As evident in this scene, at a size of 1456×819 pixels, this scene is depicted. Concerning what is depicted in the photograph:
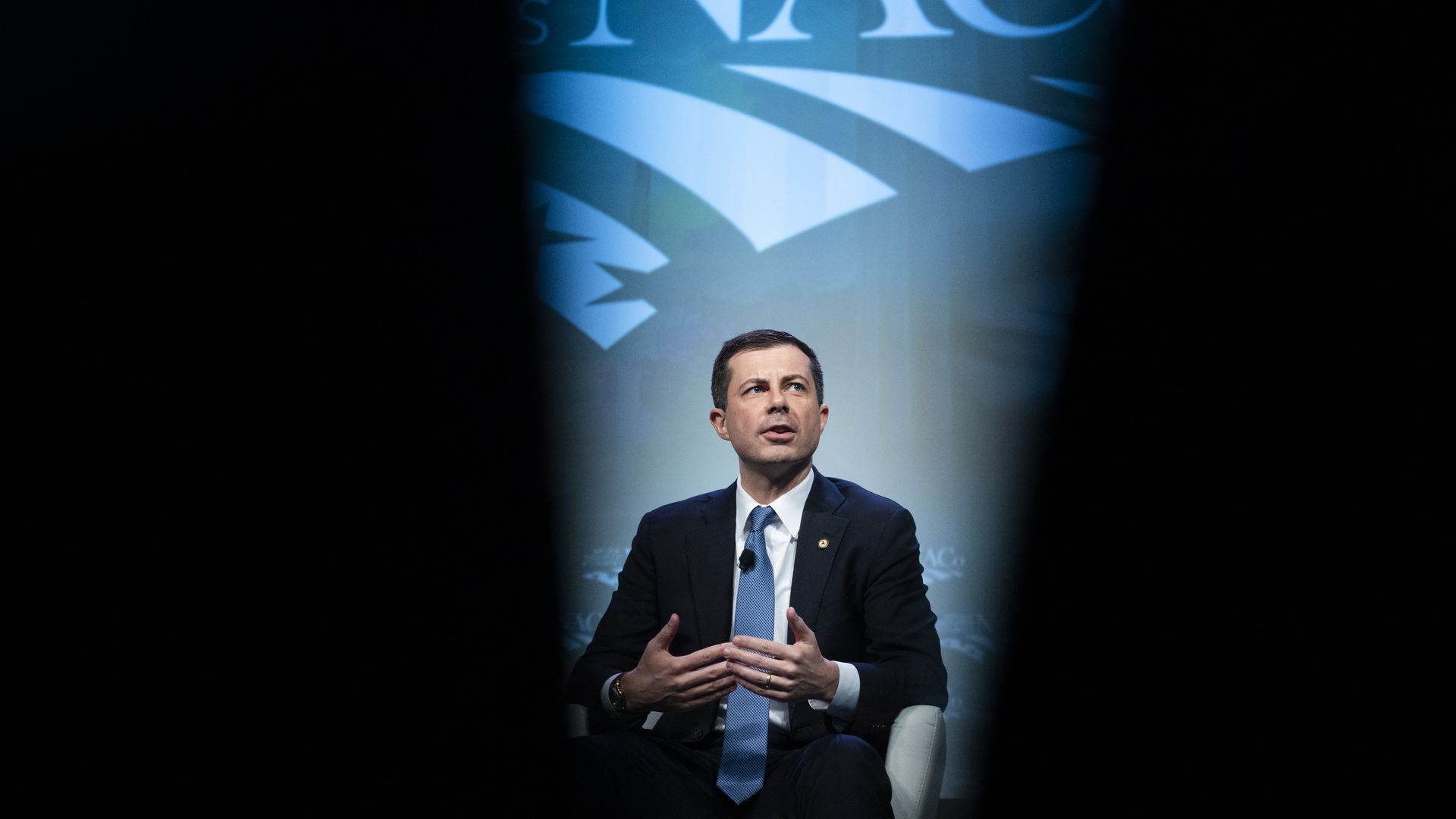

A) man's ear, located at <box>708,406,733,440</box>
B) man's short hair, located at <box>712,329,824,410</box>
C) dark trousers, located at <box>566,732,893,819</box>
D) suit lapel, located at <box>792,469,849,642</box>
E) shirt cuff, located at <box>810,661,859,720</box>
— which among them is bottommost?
dark trousers, located at <box>566,732,893,819</box>

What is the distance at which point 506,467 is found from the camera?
2910mm

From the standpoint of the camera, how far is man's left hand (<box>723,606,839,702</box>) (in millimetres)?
1702

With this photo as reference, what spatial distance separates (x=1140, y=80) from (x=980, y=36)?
0.51m

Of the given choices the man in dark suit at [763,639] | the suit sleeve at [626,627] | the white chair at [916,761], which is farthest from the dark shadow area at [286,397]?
the white chair at [916,761]

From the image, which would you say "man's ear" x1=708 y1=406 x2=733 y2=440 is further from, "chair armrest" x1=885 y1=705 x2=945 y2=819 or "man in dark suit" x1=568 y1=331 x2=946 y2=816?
"chair armrest" x1=885 y1=705 x2=945 y2=819

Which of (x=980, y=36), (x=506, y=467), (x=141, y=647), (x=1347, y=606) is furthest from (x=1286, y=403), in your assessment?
(x=141, y=647)

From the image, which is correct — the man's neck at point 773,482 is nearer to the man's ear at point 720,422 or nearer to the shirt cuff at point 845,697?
the man's ear at point 720,422

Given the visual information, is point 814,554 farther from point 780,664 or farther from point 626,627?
point 626,627

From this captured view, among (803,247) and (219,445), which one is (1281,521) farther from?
(219,445)

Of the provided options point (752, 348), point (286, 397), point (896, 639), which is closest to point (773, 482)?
point (752, 348)

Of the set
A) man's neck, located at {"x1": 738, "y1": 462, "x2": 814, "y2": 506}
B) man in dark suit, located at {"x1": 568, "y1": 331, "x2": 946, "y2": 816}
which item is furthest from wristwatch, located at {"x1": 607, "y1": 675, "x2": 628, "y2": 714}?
man's neck, located at {"x1": 738, "y1": 462, "x2": 814, "y2": 506}

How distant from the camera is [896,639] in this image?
189 cm

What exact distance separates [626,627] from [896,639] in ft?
1.96

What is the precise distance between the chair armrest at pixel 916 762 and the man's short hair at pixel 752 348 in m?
0.74
